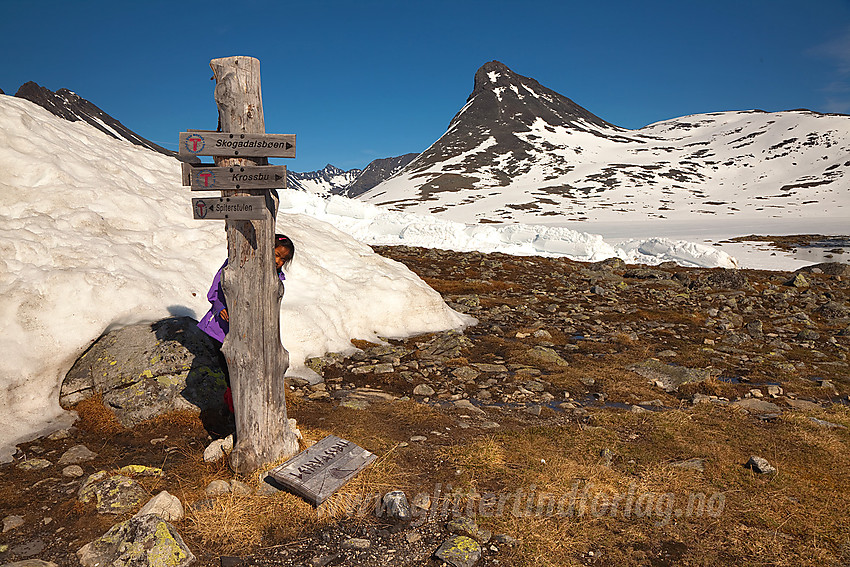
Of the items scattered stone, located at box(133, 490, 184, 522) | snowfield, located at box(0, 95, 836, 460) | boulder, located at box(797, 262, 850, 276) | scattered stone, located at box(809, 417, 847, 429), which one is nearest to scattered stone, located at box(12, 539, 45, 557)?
scattered stone, located at box(133, 490, 184, 522)

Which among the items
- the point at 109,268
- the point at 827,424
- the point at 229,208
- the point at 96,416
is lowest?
the point at 827,424

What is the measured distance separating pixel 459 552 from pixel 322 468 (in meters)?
2.18

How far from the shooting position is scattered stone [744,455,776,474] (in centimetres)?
751

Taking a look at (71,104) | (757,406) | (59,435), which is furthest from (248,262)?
(71,104)

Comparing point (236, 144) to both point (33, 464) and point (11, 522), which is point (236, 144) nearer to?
point (11, 522)

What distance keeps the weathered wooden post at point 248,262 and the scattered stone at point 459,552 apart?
2.80 meters

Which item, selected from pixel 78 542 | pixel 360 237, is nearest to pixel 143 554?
pixel 78 542

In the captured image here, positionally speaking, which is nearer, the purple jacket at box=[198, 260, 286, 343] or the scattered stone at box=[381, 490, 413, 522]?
the scattered stone at box=[381, 490, 413, 522]

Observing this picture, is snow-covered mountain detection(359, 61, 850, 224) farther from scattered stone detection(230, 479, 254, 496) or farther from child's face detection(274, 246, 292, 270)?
scattered stone detection(230, 479, 254, 496)

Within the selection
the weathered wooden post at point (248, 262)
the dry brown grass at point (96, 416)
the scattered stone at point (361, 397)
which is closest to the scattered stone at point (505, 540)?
the weathered wooden post at point (248, 262)

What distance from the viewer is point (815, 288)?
30.0m

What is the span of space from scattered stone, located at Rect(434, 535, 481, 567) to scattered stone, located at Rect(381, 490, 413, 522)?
0.70m

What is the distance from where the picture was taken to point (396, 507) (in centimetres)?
627

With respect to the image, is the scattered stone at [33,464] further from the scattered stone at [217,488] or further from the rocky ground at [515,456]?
the scattered stone at [217,488]
